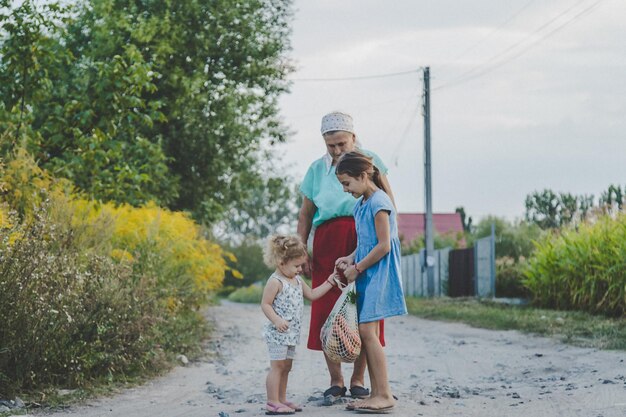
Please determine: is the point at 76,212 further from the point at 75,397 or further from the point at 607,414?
the point at 607,414

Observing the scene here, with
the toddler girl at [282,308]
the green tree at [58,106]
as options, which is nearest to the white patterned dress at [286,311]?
the toddler girl at [282,308]

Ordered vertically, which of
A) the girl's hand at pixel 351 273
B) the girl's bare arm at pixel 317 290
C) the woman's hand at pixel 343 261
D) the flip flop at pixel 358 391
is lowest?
the flip flop at pixel 358 391

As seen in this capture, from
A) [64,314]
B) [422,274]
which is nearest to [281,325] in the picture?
[64,314]

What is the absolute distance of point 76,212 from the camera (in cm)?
1065

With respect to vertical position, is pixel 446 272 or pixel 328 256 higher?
pixel 328 256

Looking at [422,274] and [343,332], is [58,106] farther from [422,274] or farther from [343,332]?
[422,274]

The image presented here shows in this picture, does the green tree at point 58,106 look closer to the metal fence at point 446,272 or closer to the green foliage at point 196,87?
the green foliage at point 196,87

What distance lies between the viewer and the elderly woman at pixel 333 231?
6.61 m

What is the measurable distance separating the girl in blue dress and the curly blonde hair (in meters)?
0.36

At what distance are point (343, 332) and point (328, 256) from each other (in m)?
0.74

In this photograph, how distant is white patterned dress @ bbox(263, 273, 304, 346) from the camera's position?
6246 mm

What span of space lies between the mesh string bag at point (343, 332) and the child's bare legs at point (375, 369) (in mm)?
74

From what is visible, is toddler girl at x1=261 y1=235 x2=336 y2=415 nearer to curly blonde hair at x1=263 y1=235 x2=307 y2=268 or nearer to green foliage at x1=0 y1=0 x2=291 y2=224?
curly blonde hair at x1=263 y1=235 x2=307 y2=268

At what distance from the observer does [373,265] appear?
20.8ft
